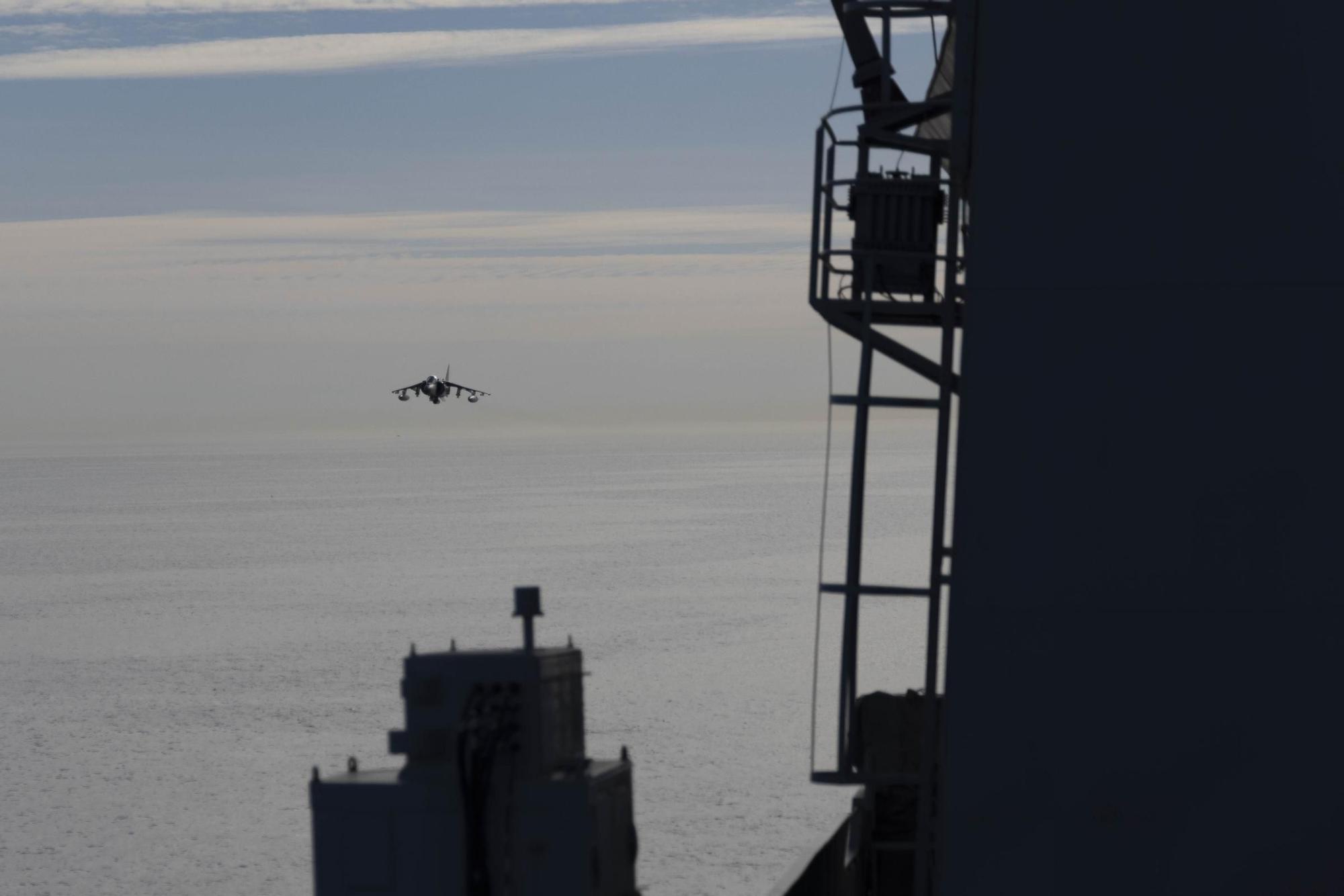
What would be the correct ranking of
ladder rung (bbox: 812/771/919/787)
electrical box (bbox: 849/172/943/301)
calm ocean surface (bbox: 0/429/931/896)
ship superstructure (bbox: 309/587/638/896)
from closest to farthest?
ship superstructure (bbox: 309/587/638/896) → ladder rung (bbox: 812/771/919/787) → electrical box (bbox: 849/172/943/301) → calm ocean surface (bbox: 0/429/931/896)

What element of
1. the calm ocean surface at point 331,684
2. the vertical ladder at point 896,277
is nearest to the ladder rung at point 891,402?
the vertical ladder at point 896,277

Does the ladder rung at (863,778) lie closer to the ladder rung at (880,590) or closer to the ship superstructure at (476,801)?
the ladder rung at (880,590)

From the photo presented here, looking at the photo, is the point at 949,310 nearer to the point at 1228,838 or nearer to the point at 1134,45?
the point at 1134,45

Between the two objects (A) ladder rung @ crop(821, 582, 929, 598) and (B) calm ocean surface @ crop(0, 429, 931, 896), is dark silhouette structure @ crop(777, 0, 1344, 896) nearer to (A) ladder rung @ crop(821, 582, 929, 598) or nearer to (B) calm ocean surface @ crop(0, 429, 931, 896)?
(A) ladder rung @ crop(821, 582, 929, 598)

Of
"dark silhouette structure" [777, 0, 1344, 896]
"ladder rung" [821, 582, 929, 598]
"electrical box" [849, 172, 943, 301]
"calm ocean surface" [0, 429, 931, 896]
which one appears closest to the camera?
"dark silhouette structure" [777, 0, 1344, 896]

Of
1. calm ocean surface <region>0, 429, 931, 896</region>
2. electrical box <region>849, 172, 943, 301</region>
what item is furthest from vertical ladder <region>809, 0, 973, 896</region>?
calm ocean surface <region>0, 429, 931, 896</region>

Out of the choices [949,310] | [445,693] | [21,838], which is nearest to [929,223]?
[949,310]
